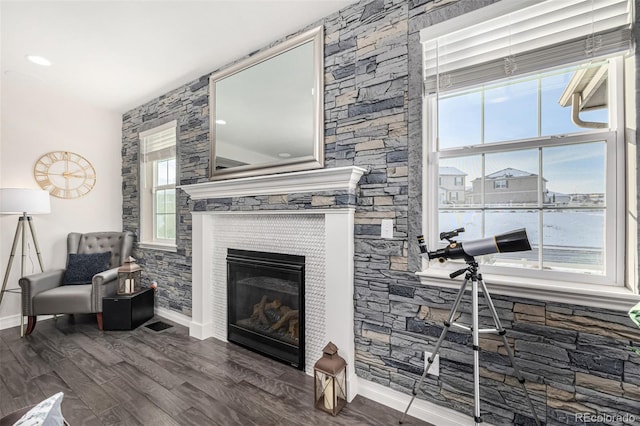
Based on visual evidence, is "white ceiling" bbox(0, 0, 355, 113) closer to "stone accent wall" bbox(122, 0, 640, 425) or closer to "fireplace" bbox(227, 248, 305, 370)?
"stone accent wall" bbox(122, 0, 640, 425)

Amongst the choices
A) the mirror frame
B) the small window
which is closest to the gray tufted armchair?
the mirror frame

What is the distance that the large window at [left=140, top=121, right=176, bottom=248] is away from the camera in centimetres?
376

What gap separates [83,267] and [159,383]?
7.13ft

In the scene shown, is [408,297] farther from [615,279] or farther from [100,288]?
[100,288]

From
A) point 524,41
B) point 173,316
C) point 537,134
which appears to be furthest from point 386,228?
point 173,316

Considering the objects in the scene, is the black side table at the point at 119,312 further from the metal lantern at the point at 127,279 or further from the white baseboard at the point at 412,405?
the white baseboard at the point at 412,405

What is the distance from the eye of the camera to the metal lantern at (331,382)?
183cm

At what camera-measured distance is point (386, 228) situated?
194 centimetres

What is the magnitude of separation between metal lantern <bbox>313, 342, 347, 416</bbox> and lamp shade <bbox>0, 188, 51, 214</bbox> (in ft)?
11.5

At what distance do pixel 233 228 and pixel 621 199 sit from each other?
2764mm

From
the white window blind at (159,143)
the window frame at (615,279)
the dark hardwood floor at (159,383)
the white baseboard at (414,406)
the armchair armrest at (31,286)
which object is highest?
the white window blind at (159,143)

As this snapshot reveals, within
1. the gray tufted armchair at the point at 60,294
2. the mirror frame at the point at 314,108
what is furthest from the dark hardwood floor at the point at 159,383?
the mirror frame at the point at 314,108

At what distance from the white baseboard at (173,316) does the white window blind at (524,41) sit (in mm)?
3375

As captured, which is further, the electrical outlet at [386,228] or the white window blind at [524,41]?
the electrical outlet at [386,228]
